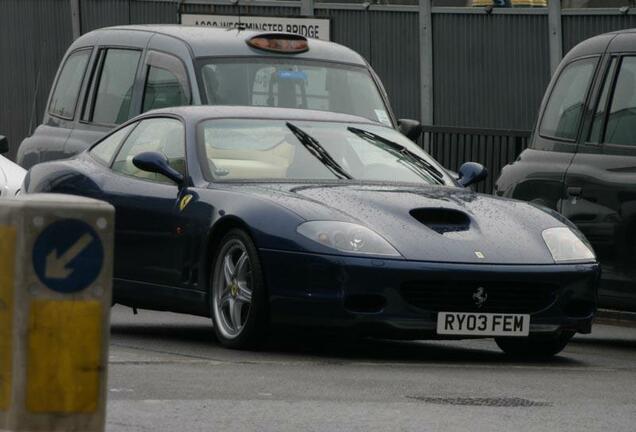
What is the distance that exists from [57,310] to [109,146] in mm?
6838

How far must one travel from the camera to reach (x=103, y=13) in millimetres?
28422

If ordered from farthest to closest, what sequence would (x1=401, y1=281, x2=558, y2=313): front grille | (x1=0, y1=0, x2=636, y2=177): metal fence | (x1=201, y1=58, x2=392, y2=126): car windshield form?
1. (x1=0, y1=0, x2=636, y2=177): metal fence
2. (x1=201, y1=58, x2=392, y2=126): car windshield
3. (x1=401, y1=281, x2=558, y2=313): front grille

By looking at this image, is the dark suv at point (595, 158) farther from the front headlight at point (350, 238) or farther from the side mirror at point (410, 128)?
the side mirror at point (410, 128)

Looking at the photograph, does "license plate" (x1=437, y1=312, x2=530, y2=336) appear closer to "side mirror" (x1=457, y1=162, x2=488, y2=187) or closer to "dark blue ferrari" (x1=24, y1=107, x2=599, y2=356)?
"dark blue ferrari" (x1=24, y1=107, x2=599, y2=356)

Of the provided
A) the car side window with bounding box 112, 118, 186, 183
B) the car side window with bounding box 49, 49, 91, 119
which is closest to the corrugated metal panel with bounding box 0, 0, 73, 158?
the car side window with bounding box 49, 49, 91, 119

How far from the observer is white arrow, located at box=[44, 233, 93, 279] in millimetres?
6262

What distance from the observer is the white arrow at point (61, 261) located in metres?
6.26

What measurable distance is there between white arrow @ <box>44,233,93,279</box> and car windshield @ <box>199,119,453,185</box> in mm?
5491

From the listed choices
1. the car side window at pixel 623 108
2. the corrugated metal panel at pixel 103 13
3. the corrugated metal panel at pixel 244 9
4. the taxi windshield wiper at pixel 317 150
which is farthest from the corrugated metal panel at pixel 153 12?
the taxi windshield wiper at pixel 317 150

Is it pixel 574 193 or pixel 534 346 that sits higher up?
pixel 574 193

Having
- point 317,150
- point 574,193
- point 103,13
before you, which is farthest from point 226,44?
point 103,13

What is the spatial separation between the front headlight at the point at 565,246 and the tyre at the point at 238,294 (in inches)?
62.9

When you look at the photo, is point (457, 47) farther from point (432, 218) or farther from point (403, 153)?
point (432, 218)

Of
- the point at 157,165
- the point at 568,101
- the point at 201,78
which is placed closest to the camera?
the point at 157,165
